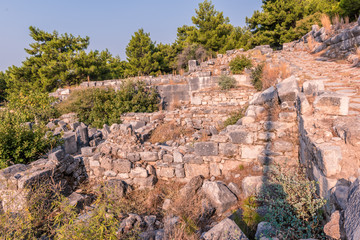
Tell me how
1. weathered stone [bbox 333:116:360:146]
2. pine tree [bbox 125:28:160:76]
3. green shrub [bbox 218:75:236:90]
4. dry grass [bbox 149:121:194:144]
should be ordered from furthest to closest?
pine tree [bbox 125:28:160:76] → green shrub [bbox 218:75:236:90] → dry grass [bbox 149:121:194:144] → weathered stone [bbox 333:116:360:146]

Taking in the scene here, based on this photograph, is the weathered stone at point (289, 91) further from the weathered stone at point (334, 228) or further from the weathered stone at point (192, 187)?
the weathered stone at point (334, 228)

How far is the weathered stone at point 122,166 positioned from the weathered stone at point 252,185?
249cm

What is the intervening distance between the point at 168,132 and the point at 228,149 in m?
3.58

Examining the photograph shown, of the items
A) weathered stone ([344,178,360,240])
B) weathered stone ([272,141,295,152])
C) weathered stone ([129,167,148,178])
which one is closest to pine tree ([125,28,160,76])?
weathered stone ([129,167,148,178])

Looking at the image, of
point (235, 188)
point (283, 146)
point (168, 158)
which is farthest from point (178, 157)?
point (283, 146)

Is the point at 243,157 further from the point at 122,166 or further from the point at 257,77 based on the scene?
the point at 257,77

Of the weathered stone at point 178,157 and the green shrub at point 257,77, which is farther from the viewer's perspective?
the green shrub at point 257,77

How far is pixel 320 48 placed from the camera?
10.4 meters

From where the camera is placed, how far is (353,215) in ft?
4.32

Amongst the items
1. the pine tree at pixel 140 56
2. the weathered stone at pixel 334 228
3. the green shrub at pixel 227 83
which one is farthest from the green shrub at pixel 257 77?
the pine tree at pixel 140 56

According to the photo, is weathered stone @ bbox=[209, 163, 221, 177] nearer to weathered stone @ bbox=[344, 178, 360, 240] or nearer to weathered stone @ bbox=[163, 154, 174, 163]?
weathered stone @ bbox=[163, 154, 174, 163]

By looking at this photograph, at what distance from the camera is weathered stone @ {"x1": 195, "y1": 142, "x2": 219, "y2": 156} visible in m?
4.26

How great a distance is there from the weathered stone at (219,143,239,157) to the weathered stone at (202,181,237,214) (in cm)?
82

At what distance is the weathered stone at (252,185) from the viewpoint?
3297mm
